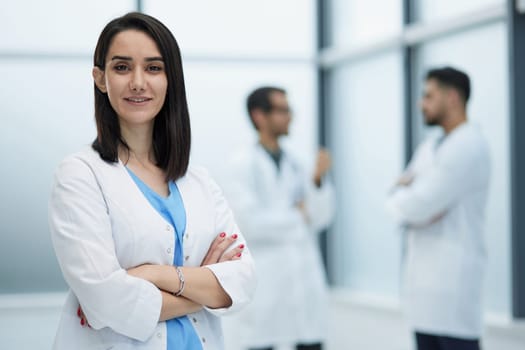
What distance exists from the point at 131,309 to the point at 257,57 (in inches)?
152

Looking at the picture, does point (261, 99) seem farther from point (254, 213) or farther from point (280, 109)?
point (254, 213)

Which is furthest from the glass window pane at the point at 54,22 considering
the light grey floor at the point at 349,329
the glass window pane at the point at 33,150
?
the light grey floor at the point at 349,329

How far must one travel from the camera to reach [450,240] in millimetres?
3086

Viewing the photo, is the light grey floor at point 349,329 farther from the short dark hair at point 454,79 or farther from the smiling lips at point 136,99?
the short dark hair at point 454,79

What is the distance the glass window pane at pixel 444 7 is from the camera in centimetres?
406

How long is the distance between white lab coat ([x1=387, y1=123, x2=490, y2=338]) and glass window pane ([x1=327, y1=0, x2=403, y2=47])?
180cm

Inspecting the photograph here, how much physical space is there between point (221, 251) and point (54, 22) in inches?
30.5

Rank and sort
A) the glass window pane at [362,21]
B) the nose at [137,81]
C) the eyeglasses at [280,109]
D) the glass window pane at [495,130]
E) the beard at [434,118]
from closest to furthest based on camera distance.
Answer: the nose at [137,81] < the beard at [434,118] < the eyeglasses at [280,109] < the glass window pane at [495,130] < the glass window pane at [362,21]

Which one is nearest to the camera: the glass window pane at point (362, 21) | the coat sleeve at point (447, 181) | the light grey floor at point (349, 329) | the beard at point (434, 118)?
Answer: the light grey floor at point (349, 329)

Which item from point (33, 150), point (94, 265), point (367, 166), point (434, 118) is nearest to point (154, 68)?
point (94, 265)

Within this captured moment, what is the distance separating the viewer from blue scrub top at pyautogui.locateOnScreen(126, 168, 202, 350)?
160cm

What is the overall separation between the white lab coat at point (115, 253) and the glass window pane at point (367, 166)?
132 inches

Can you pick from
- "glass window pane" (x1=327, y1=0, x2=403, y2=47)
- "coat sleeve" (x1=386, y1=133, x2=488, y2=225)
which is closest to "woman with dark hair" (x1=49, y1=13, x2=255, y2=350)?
"coat sleeve" (x1=386, y1=133, x2=488, y2=225)

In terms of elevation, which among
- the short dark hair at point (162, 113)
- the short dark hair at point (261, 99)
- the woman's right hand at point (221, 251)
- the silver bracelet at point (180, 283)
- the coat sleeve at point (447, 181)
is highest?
the short dark hair at point (261, 99)
